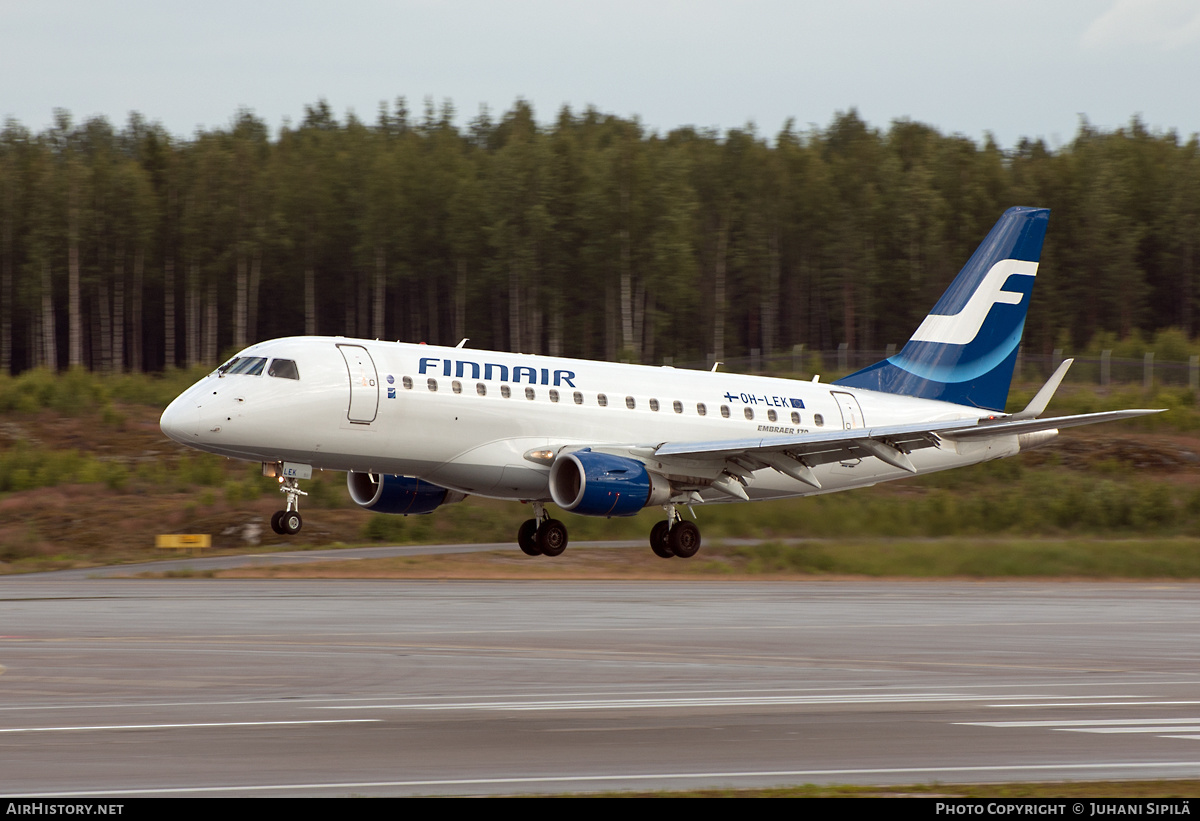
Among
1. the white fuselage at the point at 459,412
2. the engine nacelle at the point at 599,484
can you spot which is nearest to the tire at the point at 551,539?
the white fuselage at the point at 459,412

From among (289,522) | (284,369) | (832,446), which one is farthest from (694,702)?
(832,446)

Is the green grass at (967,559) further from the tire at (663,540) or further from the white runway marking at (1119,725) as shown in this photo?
the white runway marking at (1119,725)

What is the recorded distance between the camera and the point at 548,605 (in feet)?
86.8

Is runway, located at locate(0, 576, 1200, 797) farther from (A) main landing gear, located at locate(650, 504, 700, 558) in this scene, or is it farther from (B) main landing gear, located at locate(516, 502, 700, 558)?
(A) main landing gear, located at locate(650, 504, 700, 558)

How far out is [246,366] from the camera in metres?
27.4

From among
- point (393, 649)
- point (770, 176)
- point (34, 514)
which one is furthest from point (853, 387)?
point (770, 176)

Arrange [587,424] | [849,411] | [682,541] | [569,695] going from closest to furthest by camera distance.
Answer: [569,695] < [587,424] < [682,541] < [849,411]

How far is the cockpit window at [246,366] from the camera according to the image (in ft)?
89.5

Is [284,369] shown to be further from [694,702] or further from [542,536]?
[694,702]

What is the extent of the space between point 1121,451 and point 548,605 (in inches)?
1314

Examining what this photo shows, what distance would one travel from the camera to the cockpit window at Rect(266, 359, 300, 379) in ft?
89.8

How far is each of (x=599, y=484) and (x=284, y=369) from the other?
6903mm

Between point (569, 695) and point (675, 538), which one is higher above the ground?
point (569, 695)

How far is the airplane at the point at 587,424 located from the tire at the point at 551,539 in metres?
0.05
